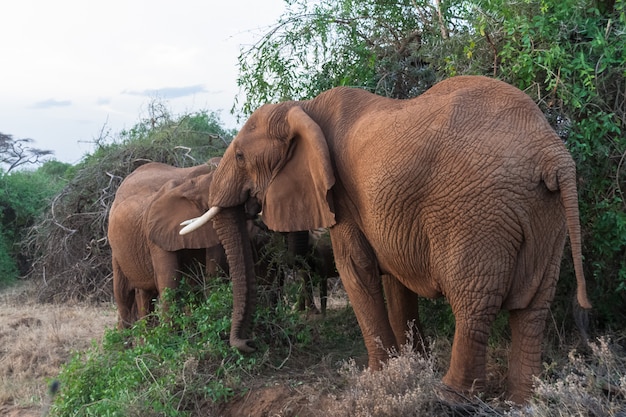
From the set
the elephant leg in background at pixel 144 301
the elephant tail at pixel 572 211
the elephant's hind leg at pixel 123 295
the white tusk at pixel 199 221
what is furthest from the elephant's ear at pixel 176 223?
the elephant tail at pixel 572 211

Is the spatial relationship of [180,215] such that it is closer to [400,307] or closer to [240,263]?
[240,263]

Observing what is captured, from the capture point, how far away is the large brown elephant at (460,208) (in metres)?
4.00

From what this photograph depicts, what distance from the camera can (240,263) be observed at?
5758 millimetres

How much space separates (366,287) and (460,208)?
1.16m

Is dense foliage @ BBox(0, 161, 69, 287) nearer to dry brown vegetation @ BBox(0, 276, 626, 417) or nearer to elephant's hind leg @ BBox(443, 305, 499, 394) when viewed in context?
dry brown vegetation @ BBox(0, 276, 626, 417)

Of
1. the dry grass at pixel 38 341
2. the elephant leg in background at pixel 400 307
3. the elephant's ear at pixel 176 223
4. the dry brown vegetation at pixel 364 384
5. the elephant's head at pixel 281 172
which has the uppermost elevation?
the elephant's head at pixel 281 172

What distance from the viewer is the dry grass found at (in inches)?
249

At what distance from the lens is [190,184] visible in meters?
6.60

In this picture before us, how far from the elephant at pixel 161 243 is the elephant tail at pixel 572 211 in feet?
8.31

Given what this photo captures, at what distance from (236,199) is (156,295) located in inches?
93.8

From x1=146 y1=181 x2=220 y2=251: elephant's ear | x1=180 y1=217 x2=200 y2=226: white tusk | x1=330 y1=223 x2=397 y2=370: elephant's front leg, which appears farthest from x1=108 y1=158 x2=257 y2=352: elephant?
x1=330 y1=223 x2=397 y2=370: elephant's front leg

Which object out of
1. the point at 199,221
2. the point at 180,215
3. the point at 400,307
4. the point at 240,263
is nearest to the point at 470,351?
the point at 400,307

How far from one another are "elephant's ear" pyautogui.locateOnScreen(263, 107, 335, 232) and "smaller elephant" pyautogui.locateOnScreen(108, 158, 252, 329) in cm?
122

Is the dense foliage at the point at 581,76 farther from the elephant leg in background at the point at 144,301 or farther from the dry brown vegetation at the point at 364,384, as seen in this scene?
the elephant leg in background at the point at 144,301
